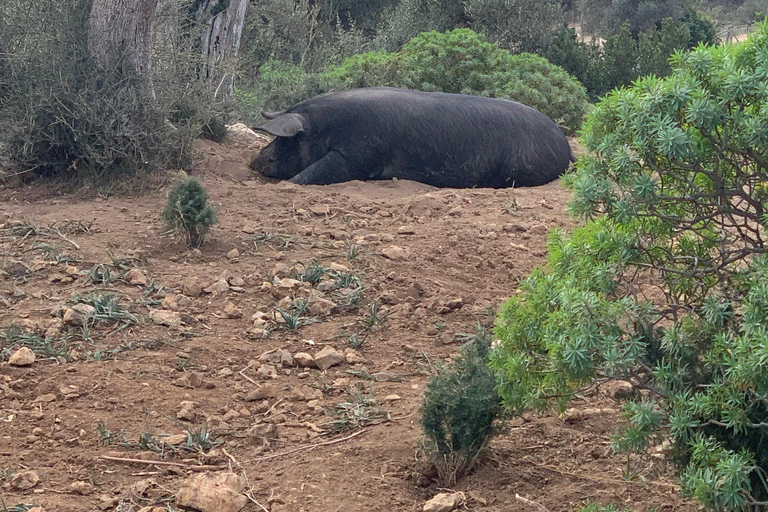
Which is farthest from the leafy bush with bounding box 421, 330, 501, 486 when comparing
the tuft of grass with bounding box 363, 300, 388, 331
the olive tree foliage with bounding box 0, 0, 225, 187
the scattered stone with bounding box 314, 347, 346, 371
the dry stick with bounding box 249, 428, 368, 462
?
the olive tree foliage with bounding box 0, 0, 225, 187

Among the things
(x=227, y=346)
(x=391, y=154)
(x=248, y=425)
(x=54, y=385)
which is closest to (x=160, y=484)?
(x=248, y=425)

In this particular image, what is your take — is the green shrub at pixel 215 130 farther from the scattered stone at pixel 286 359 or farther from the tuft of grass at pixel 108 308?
the scattered stone at pixel 286 359

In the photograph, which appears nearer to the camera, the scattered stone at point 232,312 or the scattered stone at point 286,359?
the scattered stone at point 286,359

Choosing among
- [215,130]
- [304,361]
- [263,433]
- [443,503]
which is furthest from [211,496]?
[215,130]

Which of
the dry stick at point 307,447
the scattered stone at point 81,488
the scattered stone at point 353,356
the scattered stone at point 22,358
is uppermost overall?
the dry stick at point 307,447

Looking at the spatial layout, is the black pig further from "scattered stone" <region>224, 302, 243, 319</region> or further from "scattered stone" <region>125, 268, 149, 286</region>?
"scattered stone" <region>224, 302, 243, 319</region>

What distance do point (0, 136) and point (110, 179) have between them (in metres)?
0.94

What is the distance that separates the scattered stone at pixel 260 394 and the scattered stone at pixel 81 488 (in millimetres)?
898

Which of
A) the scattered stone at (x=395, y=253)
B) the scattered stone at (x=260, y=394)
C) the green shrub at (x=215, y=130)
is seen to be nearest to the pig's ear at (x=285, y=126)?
the green shrub at (x=215, y=130)

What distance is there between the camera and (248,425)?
3.47 m

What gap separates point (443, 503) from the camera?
2.75 metres

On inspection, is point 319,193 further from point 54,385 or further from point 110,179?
point 54,385

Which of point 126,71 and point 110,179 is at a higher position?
point 126,71

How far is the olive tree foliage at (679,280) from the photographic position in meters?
2.15
